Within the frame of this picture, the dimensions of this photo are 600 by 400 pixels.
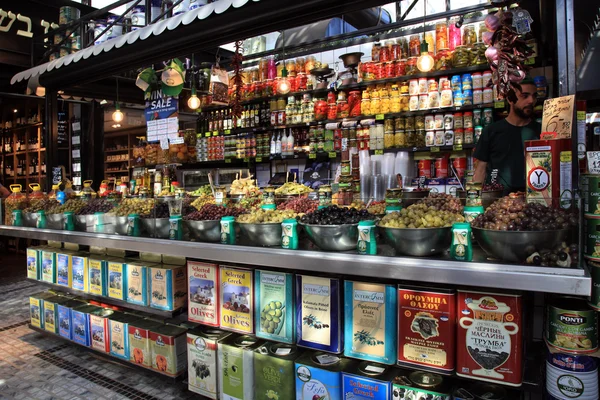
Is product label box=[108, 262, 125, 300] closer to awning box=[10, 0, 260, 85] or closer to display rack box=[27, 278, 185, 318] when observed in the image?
display rack box=[27, 278, 185, 318]

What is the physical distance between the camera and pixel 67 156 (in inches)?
356

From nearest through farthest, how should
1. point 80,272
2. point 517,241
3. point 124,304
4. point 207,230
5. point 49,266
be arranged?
point 517,241 → point 207,230 → point 124,304 → point 80,272 → point 49,266

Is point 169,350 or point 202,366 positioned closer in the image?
point 202,366

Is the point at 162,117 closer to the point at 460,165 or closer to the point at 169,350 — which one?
the point at 169,350

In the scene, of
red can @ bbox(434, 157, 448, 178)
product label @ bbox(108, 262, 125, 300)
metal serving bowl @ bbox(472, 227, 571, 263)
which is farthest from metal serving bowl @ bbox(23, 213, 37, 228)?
red can @ bbox(434, 157, 448, 178)

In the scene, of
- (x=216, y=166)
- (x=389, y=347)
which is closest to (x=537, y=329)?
(x=389, y=347)

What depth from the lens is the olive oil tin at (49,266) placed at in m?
3.73

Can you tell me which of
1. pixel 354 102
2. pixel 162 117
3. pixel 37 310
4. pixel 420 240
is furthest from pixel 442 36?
pixel 37 310

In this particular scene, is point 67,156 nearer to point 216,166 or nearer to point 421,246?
point 216,166

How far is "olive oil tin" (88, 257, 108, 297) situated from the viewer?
3.27 meters

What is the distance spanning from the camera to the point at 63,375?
10.4ft

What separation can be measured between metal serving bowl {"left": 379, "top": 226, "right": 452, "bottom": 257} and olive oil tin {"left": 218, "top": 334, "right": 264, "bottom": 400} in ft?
3.71

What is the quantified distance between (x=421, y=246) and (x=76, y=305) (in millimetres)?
3240

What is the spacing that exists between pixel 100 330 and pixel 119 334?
0.86 ft
